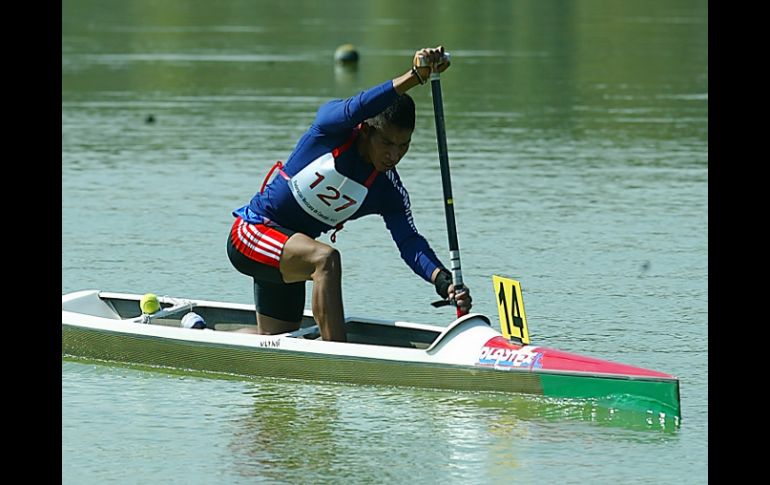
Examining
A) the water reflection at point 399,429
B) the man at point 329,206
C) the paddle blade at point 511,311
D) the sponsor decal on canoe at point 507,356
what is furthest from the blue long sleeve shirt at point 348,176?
the water reflection at point 399,429

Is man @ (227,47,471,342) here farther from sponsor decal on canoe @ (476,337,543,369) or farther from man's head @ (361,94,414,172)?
sponsor decal on canoe @ (476,337,543,369)

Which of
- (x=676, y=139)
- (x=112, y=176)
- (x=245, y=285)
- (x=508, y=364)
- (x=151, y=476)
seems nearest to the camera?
(x=151, y=476)

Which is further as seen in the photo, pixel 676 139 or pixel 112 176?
pixel 676 139

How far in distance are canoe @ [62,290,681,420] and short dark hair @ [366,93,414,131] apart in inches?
43.2

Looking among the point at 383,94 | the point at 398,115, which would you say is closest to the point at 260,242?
the point at 398,115

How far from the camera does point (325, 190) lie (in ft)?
30.4

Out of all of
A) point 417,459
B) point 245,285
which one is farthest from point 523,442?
point 245,285

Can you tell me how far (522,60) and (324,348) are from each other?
2006 centimetres

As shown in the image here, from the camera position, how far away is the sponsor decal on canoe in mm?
8664

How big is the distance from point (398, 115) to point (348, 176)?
47 centimetres

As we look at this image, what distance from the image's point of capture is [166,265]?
12570 mm

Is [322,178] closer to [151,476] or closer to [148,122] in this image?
[151,476]

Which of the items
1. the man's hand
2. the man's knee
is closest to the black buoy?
the man's knee

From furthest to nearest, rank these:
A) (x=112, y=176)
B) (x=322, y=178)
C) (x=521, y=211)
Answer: (x=112, y=176) → (x=521, y=211) → (x=322, y=178)
